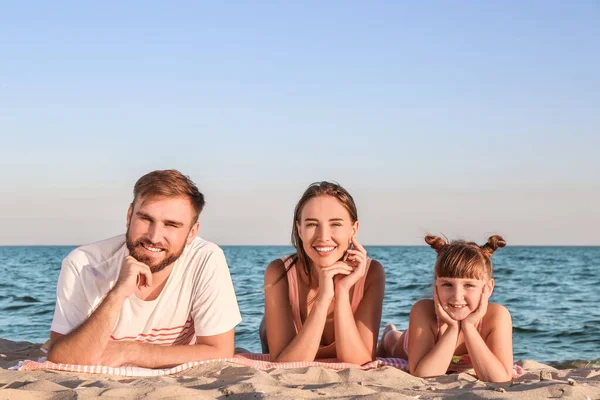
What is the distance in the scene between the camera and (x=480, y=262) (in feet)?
16.6

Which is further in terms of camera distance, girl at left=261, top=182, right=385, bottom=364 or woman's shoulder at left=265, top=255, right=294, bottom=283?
woman's shoulder at left=265, top=255, right=294, bottom=283

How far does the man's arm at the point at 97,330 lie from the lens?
186 inches

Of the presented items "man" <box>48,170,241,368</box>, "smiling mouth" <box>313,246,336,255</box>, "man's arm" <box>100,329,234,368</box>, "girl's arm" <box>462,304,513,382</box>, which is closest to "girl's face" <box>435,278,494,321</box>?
"girl's arm" <box>462,304,513,382</box>

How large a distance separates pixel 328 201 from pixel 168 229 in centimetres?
128

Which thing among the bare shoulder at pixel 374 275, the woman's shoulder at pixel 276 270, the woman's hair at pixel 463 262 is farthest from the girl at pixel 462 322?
the woman's shoulder at pixel 276 270

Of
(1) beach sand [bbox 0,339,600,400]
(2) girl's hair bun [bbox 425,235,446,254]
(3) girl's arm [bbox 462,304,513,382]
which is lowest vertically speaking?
(1) beach sand [bbox 0,339,600,400]

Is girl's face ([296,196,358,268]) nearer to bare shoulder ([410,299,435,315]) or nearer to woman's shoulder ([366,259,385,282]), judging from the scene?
woman's shoulder ([366,259,385,282])

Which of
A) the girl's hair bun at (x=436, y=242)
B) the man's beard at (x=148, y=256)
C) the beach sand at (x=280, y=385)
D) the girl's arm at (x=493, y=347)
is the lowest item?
Answer: the beach sand at (x=280, y=385)

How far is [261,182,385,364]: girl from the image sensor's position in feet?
17.2

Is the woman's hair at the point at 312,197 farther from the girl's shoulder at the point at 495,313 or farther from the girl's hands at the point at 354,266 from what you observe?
the girl's shoulder at the point at 495,313

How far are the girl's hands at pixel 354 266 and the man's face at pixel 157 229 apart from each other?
4.16 feet

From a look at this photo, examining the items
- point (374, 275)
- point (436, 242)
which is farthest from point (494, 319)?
point (374, 275)

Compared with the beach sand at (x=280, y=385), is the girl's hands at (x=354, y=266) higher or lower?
higher

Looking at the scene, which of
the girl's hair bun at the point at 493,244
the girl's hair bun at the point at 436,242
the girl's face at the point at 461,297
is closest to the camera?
the girl's face at the point at 461,297
